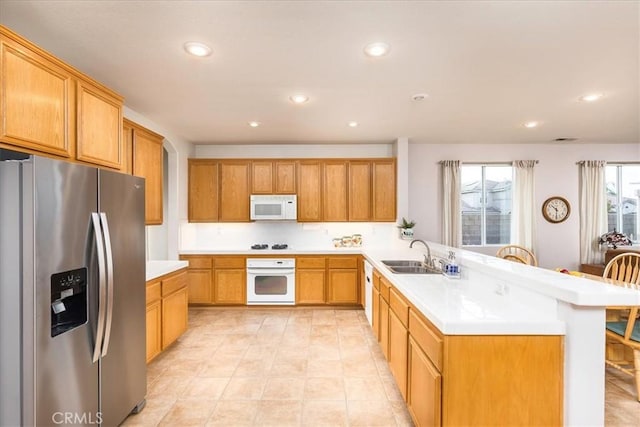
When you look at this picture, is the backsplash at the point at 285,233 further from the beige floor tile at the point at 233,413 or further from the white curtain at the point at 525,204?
the beige floor tile at the point at 233,413

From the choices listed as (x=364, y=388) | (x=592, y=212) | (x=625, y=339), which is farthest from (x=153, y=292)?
(x=592, y=212)

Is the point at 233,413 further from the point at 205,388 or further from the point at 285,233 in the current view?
the point at 285,233

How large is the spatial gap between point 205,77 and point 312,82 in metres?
0.93

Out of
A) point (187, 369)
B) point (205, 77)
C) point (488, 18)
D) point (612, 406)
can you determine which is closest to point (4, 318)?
point (187, 369)

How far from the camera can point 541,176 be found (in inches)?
209

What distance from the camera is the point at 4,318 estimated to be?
138 centimetres

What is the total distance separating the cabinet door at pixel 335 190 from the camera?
16.2 feet

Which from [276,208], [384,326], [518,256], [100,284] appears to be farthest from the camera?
[276,208]

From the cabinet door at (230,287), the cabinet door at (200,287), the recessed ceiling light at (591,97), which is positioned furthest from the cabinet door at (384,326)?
the recessed ceiling light at (591,97)

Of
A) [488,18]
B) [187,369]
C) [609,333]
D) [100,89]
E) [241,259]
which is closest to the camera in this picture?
[488,18]

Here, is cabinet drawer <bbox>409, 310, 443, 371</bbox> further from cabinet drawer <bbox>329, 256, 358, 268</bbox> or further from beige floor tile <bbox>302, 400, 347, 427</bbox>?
cabinet drawer <bbox>329, 256, 358, 268</bbox>

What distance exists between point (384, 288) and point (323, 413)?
3.85 feet

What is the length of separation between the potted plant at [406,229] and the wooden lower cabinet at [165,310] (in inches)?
125

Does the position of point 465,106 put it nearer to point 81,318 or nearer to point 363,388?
point 363,388
